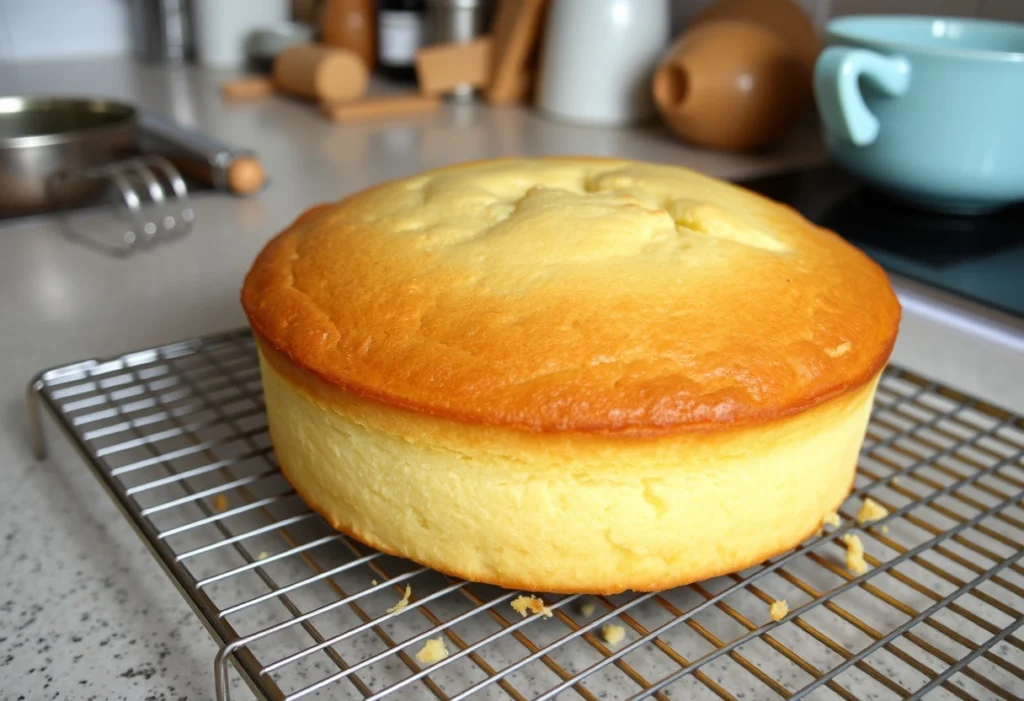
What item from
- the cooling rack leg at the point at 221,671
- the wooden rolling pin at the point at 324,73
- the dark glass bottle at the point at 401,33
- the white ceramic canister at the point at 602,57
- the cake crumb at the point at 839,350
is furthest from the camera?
the dark glass bottle at the point at 401,33

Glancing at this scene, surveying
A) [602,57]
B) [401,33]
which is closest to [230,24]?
[401,33]

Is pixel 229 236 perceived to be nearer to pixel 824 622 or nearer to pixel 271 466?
pixel 271 466

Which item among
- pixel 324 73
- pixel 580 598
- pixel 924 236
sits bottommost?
pixel 580 598

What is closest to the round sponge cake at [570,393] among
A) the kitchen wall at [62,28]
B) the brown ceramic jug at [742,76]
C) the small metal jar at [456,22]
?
the brown ceramic jug at [742,76]

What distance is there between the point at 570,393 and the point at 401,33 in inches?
70.9

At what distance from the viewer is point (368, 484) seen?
64cm

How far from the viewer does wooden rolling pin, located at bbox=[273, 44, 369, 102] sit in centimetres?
193

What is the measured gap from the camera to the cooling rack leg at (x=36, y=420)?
79cm

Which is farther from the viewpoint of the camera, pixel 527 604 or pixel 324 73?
pixel 324 73

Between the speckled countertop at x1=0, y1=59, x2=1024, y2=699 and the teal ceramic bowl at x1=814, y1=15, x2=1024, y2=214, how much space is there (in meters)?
0.20

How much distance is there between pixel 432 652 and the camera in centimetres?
58

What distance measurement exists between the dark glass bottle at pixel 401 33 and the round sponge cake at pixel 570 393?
158 cm

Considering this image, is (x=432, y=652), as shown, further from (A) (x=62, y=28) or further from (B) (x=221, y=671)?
(A) (x=62, y=28)

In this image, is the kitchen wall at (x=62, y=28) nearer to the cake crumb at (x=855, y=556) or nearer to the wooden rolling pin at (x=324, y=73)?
the wooden rolling pin at (x=324, y=73)
